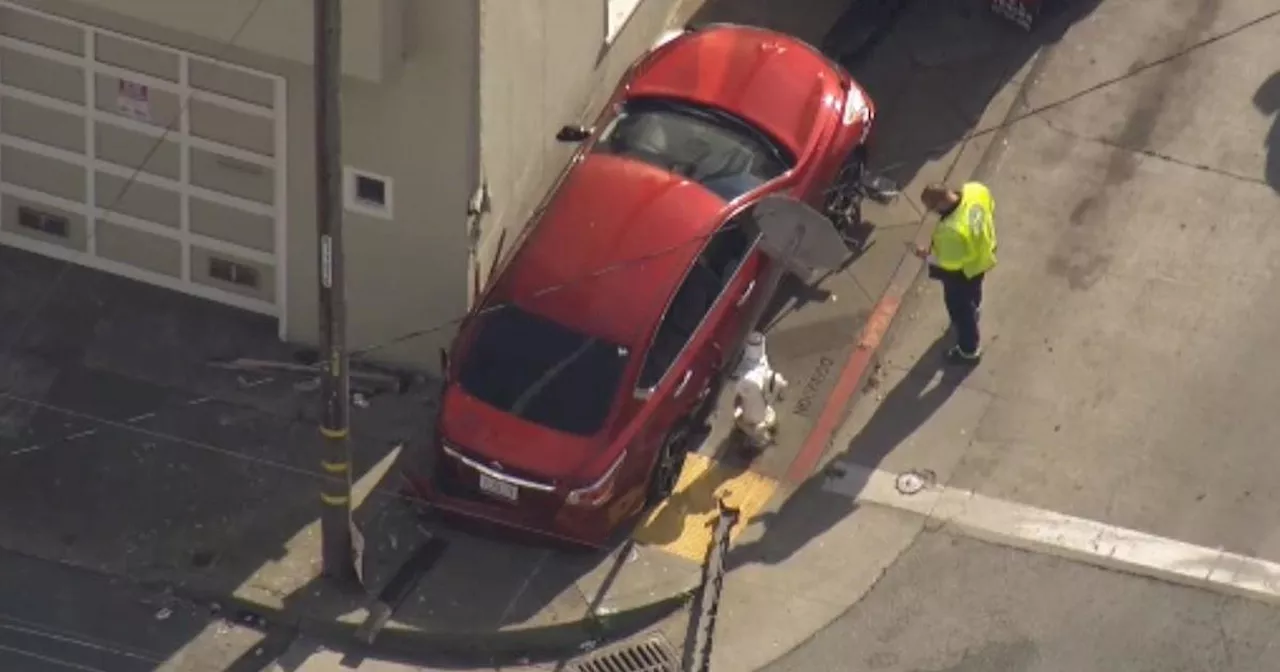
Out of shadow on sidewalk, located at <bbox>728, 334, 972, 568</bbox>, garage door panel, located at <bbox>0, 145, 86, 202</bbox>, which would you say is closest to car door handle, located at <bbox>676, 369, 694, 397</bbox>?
shadow on sidewalk, located at <bbox>728, 334, 972, 568</bbox>

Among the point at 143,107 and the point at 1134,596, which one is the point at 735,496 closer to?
the point at 1134,596

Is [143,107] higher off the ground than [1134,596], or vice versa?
[143,107]

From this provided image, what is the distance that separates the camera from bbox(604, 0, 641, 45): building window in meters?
20.4

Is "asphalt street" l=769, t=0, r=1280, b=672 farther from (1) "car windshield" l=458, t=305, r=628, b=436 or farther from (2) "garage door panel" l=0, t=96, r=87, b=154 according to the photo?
(2) "garage door panel" l=0, t=96, r=87, b=154

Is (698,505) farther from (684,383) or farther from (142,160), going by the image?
(142,160)

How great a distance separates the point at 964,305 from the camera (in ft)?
62.8

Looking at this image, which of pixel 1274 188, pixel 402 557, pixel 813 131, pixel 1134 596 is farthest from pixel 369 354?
pixel 1274 188

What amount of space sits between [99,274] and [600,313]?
4.31 metres

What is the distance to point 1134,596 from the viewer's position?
17750mm

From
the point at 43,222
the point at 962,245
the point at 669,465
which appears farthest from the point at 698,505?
the point at 43,222

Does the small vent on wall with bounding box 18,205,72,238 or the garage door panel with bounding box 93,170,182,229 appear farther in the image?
the small vent on wall with bounding box 18,205,72,238

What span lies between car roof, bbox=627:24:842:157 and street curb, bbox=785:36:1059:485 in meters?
1.39

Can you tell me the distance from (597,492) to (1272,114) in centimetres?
772

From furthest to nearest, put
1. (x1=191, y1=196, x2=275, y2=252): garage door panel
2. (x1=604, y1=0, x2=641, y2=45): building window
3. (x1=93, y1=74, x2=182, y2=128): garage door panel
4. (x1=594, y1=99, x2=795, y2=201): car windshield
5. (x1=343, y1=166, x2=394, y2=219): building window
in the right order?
(x1=604, y1=0, x2=641, y2=45): building window < (x1=191, y1=196, x2=275, y2=252): garage door panel < (x1=594, y1=99, x2=795, y2=201): car windshield < (x1=93, y1=74, x2=182, y2=128): garage door panel < (x1=343, y1=166, x2=394, y2=219): building window
